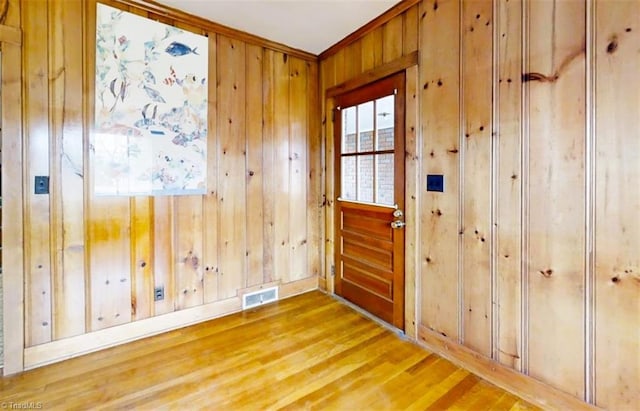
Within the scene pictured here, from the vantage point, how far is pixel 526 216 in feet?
5.91

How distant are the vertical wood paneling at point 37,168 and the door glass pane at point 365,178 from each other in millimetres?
2353

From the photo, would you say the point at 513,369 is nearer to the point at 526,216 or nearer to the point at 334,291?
the point at 526,216

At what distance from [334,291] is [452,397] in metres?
1.69

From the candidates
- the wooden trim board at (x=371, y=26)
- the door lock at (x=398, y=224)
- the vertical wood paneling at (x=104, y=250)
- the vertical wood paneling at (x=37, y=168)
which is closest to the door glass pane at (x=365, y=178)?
the door lock at (x=398, y=224)

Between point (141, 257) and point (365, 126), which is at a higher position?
point (365, 126)

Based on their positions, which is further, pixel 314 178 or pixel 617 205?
pixel 314 178

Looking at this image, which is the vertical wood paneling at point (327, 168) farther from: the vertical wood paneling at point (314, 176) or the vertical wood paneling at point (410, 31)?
the vertical wood paneling at point (410, 31)

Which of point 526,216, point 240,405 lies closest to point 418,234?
point 526,216

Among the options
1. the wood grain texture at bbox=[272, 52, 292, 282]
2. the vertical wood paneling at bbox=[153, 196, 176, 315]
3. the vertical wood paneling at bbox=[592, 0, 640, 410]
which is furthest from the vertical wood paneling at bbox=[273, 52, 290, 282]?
the vertical wood paneling at bbox=[592, 0, 640, 410]

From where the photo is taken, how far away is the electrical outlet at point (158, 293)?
2568 millimetres

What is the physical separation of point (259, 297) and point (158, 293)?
921 millimetres

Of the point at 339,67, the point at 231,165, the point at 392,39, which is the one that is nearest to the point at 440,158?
the point at 392,39

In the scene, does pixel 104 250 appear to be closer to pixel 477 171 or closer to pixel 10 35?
pixel 10 35

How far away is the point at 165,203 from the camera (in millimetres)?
2584
